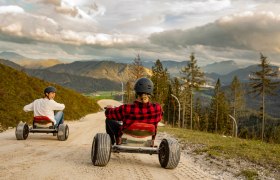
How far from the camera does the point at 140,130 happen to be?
31.3 feet

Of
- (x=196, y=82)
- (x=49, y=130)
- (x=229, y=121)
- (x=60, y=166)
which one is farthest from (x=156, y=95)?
(x=60, y=166)

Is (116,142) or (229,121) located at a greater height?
(116,142)

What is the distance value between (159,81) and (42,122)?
288ft

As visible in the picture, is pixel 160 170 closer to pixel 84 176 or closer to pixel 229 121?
pixel 84 176

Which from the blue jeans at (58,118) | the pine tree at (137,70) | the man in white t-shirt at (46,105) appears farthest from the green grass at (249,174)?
the pine tree at (137,70)

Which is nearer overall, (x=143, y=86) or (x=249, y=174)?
(x=143, y=86)

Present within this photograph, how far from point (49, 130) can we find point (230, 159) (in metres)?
7.70

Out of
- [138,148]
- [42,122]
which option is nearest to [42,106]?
[42,122]

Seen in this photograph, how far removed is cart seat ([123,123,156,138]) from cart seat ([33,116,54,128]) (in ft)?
22.0

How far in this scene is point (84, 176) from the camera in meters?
Result: 7.55

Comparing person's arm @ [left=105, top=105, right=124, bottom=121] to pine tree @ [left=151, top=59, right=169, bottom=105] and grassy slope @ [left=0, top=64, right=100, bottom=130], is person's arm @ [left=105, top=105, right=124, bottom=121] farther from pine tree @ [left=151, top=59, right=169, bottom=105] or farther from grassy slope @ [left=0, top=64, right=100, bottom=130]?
pine tree @ [left=151, top=59, right=169, bottom=105]

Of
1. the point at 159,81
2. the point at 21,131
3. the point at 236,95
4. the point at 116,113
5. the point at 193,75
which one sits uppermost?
the point at 193,75

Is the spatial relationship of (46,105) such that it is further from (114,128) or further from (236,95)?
(236,95)

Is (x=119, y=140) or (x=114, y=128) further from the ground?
(x=114, y=128)
